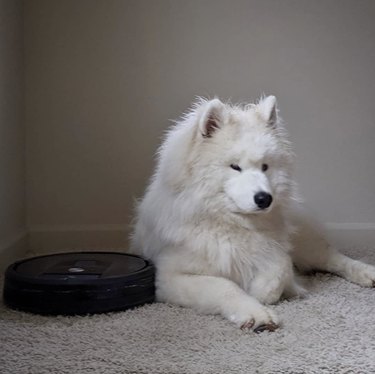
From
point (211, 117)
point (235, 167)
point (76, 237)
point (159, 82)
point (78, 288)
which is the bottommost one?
point (76, 237)

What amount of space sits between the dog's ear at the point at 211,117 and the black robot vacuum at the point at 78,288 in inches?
19.5

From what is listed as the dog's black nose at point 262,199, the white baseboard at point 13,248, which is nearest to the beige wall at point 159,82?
the white baseboard at point 13,248

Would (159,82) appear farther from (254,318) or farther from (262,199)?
(254,318)

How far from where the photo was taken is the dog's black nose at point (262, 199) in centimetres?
177

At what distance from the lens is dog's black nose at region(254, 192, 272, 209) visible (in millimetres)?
1773

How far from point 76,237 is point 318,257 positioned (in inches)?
47.0

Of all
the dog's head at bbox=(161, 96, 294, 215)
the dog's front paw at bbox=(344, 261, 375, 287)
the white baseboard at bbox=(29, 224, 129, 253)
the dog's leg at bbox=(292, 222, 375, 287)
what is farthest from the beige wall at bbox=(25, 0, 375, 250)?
the dog's head at bbox=(161, 96, 294, 215)

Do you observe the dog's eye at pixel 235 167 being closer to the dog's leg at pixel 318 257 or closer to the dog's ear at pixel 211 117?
the dog's ear at pixel 211 117

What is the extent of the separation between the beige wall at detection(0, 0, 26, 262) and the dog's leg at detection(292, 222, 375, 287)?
1220 millimetres

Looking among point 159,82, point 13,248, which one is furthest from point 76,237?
point 159,82

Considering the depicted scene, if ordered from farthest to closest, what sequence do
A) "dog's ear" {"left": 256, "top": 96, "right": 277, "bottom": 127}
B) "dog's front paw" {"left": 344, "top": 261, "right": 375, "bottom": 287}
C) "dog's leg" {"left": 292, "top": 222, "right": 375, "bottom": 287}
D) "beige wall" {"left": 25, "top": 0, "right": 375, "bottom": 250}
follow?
"beige wall" {"left": 25, "top": 0, "right": 375, "bottom": 250} → "dog's leg" {"left": 292, "top": 222, "right": 375, "bottom": 287} → "dog's front paw" {"left": 344, "top": 261, "right": 375, "bottom": 287} → "dog's ear" {"left": 256, "top": 96, "right": 277, "bottom": 127}

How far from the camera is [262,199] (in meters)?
1.77

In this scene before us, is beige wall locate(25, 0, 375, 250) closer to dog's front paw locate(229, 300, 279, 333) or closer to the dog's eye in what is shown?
the dog's eye

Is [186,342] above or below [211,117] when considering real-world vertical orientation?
below
